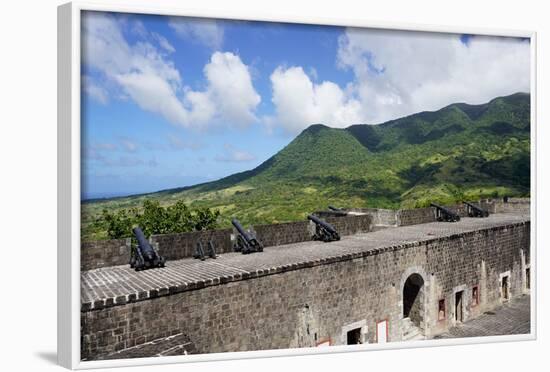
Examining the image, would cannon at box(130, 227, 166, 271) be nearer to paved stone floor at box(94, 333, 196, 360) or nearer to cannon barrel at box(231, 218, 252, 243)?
paved stone floor at box(94, 333, 196, 360)

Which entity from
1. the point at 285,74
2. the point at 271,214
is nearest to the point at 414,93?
the point at 285,74

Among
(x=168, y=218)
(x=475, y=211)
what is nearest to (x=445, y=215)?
(x=475, y=211)

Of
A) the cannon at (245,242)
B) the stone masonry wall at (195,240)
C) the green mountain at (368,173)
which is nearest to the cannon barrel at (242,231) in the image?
the cannon at (245,242)

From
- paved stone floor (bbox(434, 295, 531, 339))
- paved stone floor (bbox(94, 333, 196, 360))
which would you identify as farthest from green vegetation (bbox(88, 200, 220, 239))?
paved stone floor (bbox(434, 295, 531, 339))

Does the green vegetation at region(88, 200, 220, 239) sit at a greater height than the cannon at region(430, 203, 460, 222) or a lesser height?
lesser

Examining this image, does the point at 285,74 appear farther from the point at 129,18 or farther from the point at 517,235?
the point at 517,235

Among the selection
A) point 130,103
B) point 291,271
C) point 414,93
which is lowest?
point 291,271
